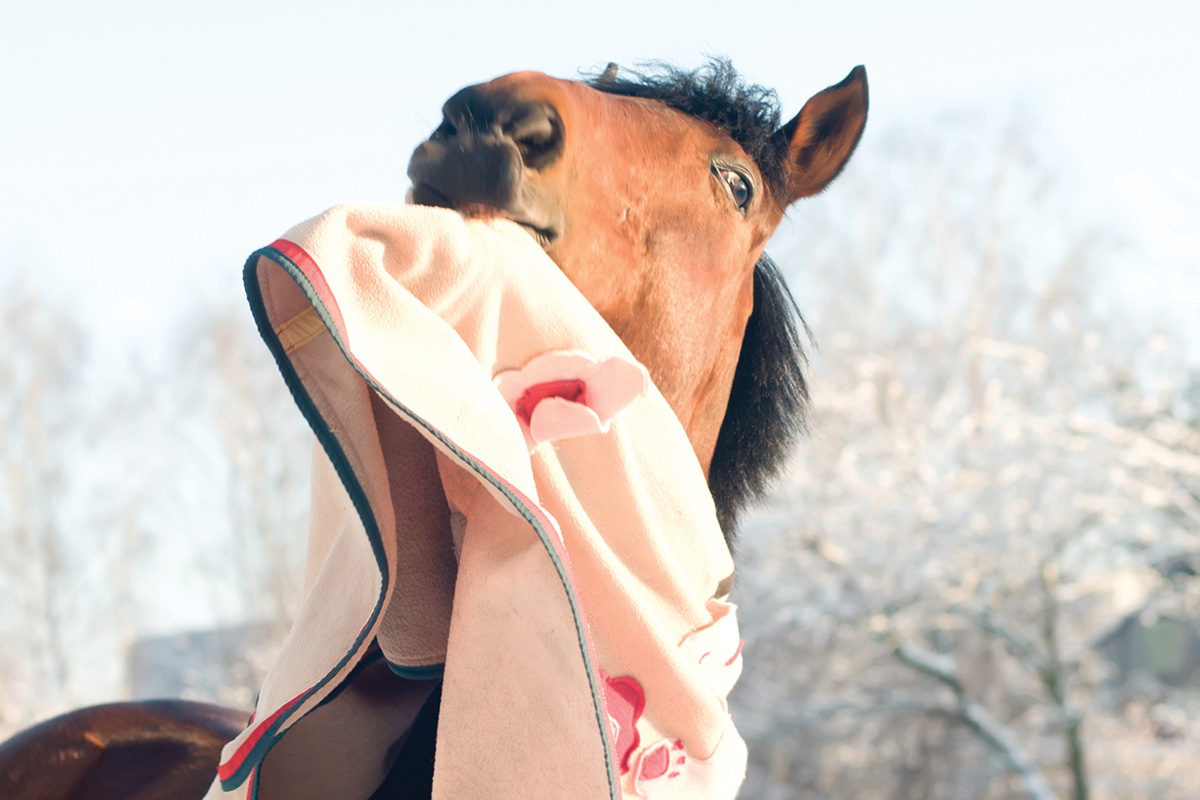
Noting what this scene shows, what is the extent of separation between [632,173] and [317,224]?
1.76 ft

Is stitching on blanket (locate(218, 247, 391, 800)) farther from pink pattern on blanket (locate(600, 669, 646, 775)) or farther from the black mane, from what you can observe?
the black mane

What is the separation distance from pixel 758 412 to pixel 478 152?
2.59 ft

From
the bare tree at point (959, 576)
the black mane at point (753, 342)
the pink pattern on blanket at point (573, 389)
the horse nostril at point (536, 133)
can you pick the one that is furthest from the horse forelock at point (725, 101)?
the bare tree at point (959, 576)

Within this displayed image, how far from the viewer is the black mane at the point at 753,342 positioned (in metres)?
1.53

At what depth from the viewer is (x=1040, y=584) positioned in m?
8.19

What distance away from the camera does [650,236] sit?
1304mm

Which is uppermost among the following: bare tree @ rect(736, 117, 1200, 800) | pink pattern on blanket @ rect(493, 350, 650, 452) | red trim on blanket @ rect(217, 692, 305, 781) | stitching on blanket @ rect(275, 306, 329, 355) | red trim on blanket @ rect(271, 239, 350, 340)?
red trim on blanket @ rect(271, 239, 350, 340)

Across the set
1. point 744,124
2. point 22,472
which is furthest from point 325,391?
point 22,472

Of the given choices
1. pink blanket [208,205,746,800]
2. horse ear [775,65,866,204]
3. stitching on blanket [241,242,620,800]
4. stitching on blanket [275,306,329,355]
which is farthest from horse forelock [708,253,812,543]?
stitching on blanket [275,306,329,355]

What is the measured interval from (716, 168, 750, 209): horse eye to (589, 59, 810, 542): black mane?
3.2 inches

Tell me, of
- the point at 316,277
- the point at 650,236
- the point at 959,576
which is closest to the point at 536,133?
the point at 650,236

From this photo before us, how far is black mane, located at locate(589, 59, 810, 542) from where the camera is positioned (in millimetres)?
1525

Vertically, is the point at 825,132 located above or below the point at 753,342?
above

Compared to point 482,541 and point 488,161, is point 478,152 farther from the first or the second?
point 482,541
